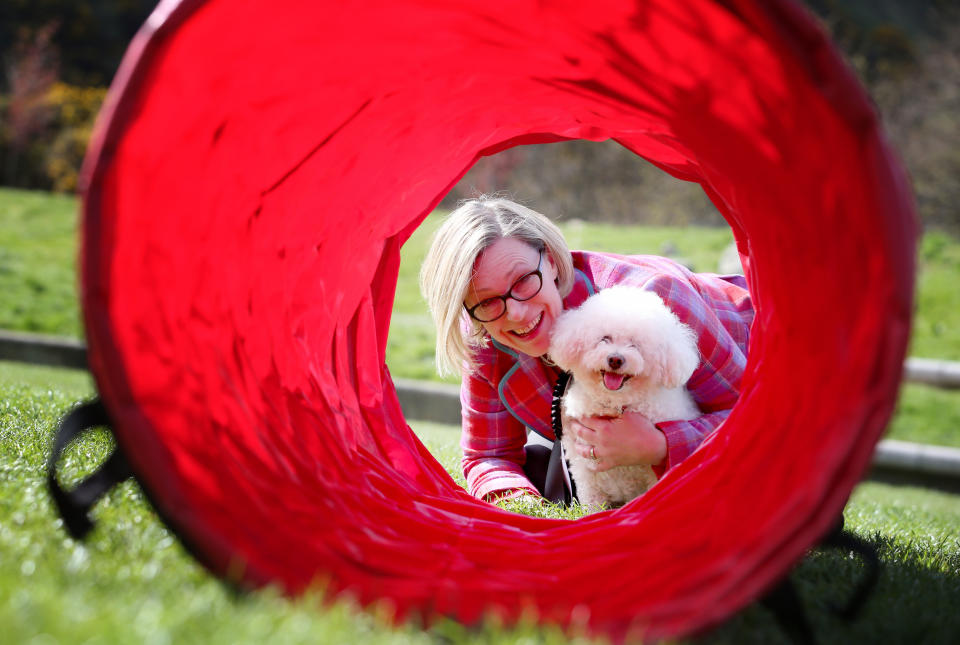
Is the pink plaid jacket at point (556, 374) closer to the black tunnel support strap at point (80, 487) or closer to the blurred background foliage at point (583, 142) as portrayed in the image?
the black tunnel support strap at point (80, 487)

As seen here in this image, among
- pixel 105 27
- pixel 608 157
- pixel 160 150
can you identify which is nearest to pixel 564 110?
pixel 160 150

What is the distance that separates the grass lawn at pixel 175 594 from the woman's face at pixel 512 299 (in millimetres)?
1269

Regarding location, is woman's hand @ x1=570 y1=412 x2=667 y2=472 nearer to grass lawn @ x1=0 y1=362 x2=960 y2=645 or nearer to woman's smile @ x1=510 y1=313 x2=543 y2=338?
woman's smile @ x1=510 y1=313 x2=543 y2=338

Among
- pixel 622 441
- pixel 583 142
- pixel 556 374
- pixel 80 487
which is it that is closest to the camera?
pixel 80 487

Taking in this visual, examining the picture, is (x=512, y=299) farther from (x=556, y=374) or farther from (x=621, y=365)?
(x=556, y=374)

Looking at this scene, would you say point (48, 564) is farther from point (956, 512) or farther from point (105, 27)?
point (105, 27)

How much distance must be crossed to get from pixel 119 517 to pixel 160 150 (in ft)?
3.07

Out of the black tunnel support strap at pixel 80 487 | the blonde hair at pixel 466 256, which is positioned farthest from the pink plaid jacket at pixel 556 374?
the black tunnel support strap at pixel 80 487

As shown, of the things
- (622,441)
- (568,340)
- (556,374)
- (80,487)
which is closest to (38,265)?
(556,374)

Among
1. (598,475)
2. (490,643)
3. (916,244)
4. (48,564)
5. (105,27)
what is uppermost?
(916,244)

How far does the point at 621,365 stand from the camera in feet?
10.0

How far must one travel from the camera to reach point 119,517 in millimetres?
2090

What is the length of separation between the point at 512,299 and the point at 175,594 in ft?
5.76

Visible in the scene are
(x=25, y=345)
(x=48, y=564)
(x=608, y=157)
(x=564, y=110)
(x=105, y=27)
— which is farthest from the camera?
(x=105, y=27)
